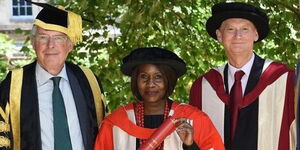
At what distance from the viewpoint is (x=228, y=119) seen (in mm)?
5098

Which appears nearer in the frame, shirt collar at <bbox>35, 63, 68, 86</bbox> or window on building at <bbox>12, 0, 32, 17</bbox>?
shirt collar at <bbox>35, 63, 68, 86</bbox>

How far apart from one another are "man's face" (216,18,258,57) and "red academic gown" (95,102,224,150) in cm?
64

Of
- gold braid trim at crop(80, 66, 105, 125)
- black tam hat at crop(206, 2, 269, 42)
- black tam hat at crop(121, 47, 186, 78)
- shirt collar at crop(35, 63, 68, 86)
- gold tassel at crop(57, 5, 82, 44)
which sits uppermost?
black tam hat at crop(206, 2, 269, 42)

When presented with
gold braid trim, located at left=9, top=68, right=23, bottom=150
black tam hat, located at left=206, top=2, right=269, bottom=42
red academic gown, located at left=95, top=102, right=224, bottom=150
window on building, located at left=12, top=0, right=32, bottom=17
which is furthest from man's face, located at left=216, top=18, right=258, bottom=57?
window on building, located at left=12, top=0, right=32, bottom=17

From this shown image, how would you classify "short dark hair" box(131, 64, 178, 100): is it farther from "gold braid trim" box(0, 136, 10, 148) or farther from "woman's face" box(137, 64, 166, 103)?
"gold braid trim" box(0, 136, 10, 148)

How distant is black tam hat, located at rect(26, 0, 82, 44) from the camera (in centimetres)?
488

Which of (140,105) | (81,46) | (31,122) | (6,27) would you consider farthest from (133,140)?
(6,27)

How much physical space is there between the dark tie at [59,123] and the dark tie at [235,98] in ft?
3.94

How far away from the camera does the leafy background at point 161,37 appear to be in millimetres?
7887

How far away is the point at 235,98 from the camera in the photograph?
16.6 ft

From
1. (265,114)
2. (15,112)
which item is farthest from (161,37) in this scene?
(15,112)

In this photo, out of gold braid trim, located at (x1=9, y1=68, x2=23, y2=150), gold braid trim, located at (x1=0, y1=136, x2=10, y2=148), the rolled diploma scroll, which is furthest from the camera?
gold braid trim, located at (x1=9, y1=68, x2=23, y2=150)

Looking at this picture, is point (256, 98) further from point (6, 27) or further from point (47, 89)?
point (6, 27)

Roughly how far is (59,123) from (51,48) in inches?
20.7
